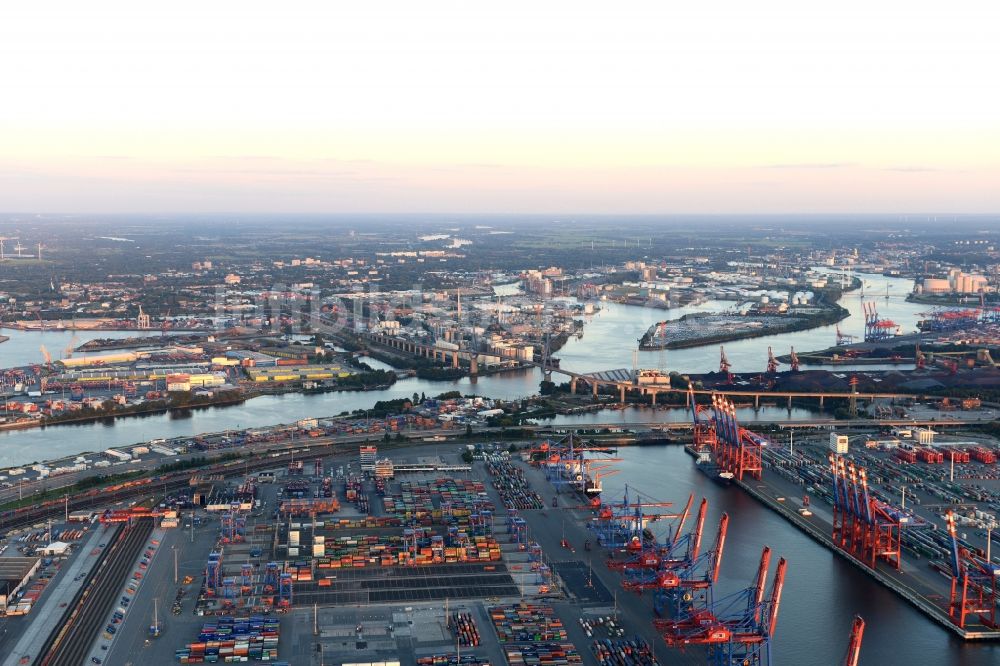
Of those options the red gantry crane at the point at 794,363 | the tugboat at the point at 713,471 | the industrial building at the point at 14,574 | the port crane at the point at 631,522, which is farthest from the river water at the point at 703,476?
the industrial building at the point at 14,574

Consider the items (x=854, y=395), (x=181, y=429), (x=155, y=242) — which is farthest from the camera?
(x=155, y=242)

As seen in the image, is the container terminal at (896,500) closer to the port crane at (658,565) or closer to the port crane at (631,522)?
the port crane at (631,522)

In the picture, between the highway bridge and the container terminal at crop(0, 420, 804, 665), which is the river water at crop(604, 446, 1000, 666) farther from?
the highway bridge

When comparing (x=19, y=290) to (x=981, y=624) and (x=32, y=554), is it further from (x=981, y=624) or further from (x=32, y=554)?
(x=981, y=624)

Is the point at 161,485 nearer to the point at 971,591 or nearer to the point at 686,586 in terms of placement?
the point at 686,586

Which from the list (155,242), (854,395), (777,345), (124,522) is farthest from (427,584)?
(155,242)

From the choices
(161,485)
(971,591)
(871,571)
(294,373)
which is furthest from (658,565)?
(294,373)
